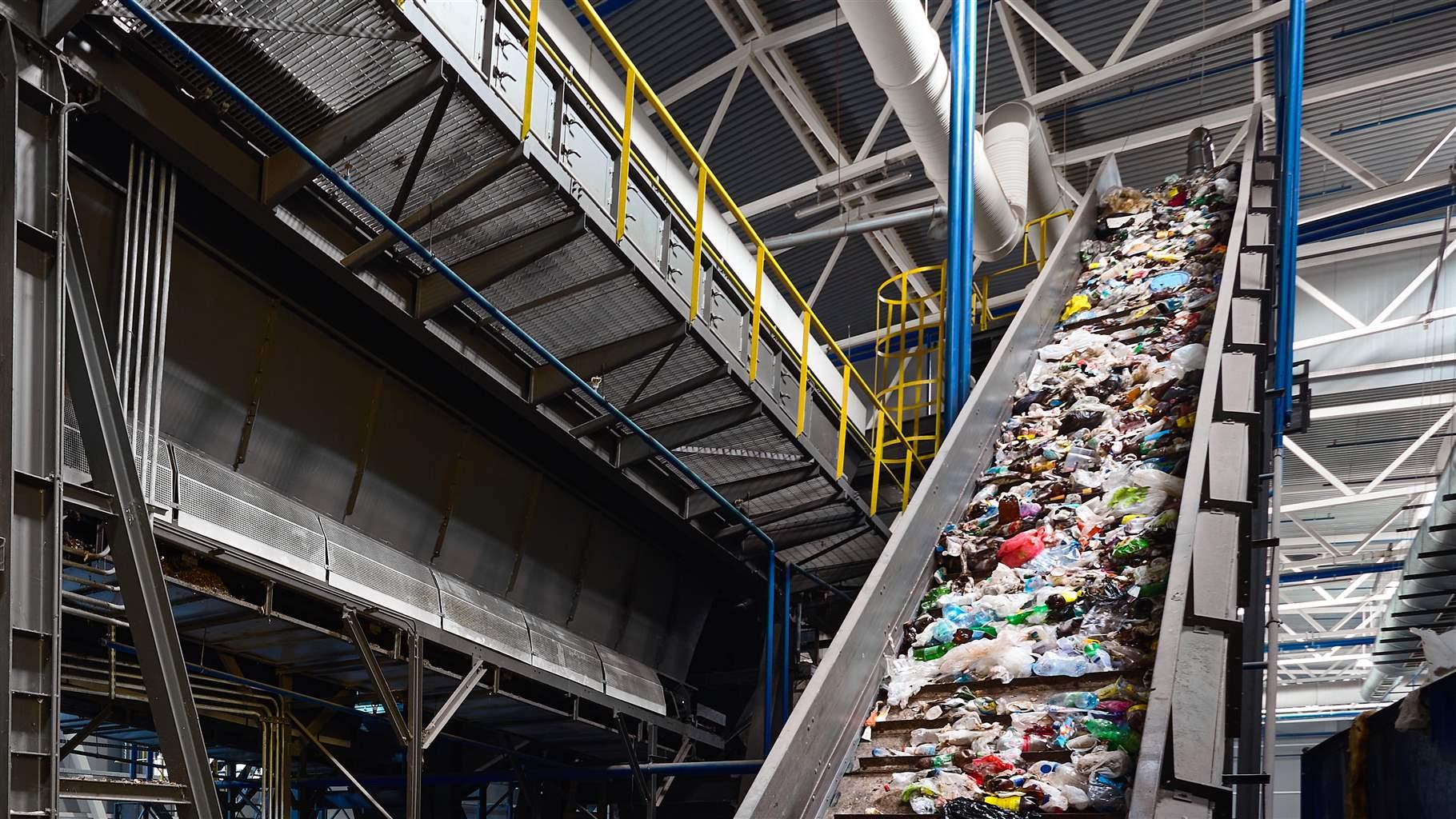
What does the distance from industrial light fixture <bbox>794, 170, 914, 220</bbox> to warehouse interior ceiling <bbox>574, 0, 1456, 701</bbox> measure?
4 centimetres

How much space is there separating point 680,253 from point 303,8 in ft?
12.3

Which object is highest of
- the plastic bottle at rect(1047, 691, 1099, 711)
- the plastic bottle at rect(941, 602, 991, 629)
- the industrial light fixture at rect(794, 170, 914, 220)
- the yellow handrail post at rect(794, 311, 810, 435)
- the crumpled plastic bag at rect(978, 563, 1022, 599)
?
the industrial light fixture at rect(794, 170, 914, 220)

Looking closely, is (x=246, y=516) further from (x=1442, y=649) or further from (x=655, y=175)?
(x=1442, y=649)

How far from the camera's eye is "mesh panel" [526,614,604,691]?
352 inches

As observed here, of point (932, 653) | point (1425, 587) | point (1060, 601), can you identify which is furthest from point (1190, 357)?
point (1425, 587)

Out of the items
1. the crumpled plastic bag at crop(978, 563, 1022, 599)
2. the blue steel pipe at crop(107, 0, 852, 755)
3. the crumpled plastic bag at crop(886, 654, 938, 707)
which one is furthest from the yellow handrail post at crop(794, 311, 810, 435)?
the crumpled plastic bag at crop(886, 654, 938, 707)

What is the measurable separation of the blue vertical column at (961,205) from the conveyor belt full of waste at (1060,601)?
1.41ft

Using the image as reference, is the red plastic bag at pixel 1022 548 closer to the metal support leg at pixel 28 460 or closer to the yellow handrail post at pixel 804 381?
the yellow handrail post at pixel 804 381

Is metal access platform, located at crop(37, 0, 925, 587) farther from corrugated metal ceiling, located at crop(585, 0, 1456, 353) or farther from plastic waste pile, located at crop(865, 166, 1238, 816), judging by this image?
corrugated metal ceiling, located at crop(585, 0, 1456, 353)

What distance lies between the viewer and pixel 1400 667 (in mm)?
16391

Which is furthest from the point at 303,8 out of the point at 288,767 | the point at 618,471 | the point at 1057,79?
the point at 1057,79

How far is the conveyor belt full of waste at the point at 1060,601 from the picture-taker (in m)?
3.68

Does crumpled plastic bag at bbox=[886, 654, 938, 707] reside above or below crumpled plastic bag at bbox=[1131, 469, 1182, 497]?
below

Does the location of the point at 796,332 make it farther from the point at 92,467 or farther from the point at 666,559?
the point at 92,467
